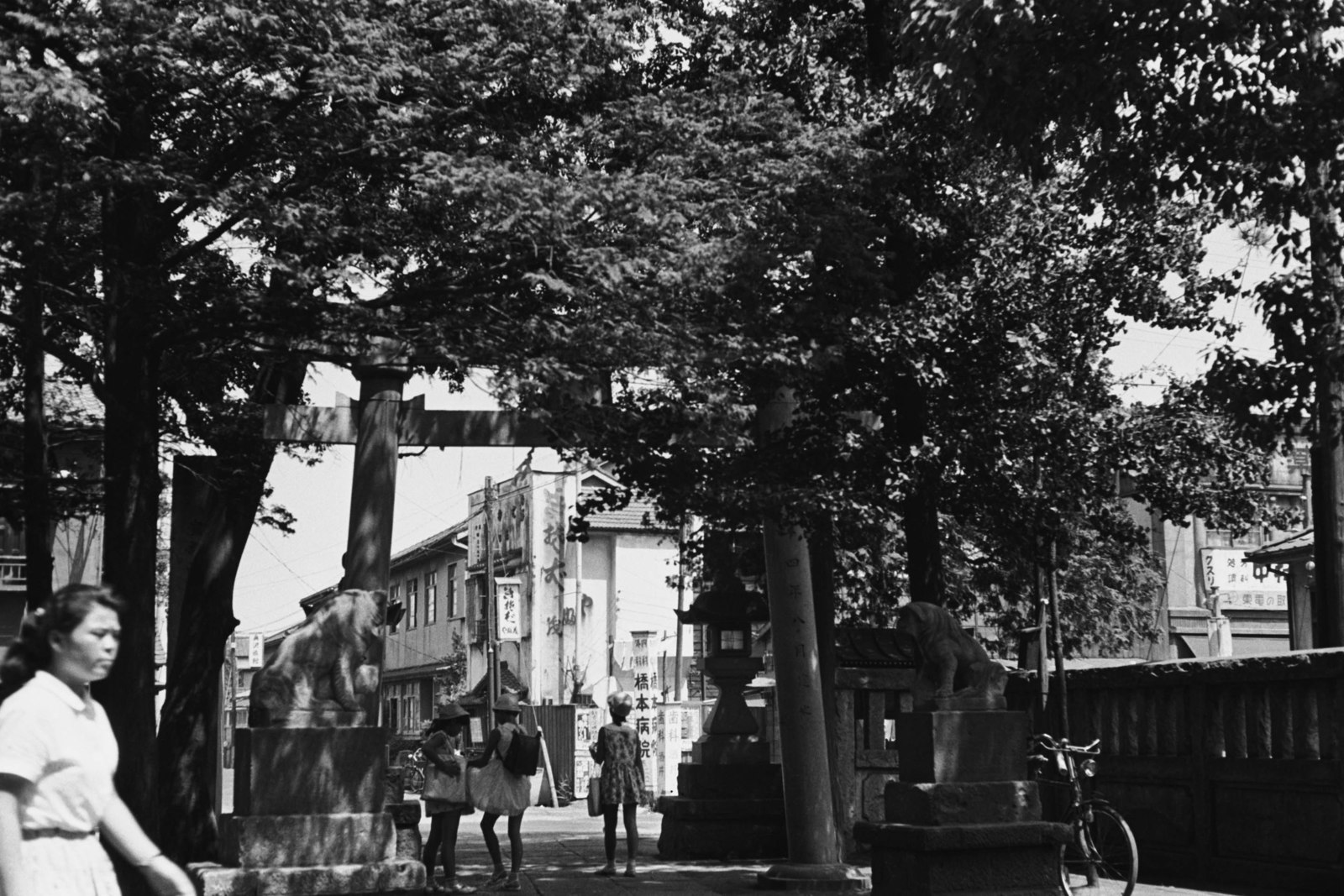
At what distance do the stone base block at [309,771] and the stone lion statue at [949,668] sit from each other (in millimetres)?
3910

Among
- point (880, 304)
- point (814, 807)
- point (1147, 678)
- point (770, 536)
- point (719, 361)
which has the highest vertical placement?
point (880, 304)

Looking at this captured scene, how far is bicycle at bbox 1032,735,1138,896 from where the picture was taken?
12.2m

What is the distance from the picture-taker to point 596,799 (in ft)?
61.2

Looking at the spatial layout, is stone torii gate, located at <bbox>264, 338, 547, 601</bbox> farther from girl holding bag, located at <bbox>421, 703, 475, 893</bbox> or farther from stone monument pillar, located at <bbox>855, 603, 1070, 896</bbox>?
stone monument pillar, located at <bbox>855, 603, 1070, 896</bbox>

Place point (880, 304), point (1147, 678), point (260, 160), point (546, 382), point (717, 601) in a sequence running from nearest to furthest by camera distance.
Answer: point (546, 382), point (260, 160), point (880, 304), point (1147, 678), point (717, 601)

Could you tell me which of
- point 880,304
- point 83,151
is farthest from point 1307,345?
point 83,151

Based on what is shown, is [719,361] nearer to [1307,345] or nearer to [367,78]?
[367,78]

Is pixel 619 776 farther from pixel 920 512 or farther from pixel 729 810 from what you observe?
pixel 920 512

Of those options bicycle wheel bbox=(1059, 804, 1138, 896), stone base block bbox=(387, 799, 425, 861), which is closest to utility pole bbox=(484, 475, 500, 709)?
stone base block bbox=(387, 799, 425, 861)

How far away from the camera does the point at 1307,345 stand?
10523 mm

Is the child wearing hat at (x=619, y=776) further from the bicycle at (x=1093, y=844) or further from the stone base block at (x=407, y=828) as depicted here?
the bicycle at (x=1093, y=844)

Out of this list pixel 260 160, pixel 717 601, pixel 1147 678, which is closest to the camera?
pixel 260 160

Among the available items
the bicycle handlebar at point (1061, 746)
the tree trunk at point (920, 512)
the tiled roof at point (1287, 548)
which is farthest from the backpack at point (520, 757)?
the tiled roof at point (1287, 548)

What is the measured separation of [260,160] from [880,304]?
5.15 meters
